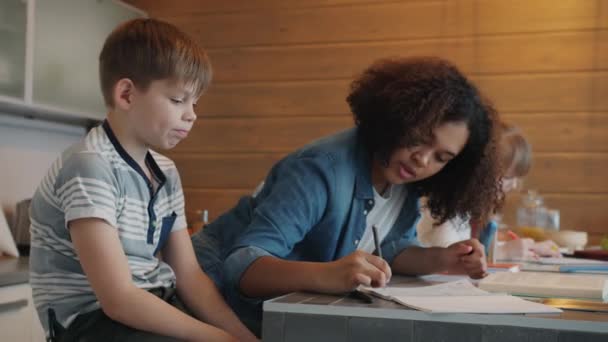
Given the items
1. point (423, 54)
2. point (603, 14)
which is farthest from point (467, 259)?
point (603, 14)

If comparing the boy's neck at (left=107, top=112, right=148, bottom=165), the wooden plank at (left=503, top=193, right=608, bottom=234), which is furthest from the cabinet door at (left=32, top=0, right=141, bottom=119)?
the wooden plank at (left=503, top=193, right=608, bottom=234)

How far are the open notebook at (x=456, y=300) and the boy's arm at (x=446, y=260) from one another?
220mm

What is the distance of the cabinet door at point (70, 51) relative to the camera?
2975 mm

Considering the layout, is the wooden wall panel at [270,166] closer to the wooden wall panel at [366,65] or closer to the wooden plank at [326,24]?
the wooden wall panel at [366,65]

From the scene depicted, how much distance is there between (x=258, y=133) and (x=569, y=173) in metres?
1.54

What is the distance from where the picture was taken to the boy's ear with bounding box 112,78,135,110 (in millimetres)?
1231

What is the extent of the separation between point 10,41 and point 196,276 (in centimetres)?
185

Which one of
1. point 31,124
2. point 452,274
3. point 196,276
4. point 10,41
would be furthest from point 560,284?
point 31,124

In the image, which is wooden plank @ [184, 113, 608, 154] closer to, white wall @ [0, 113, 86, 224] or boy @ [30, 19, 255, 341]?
white wall @ [0, 113, 86, 224]

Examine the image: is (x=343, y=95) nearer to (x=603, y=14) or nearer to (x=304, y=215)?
(x=603, y=14)

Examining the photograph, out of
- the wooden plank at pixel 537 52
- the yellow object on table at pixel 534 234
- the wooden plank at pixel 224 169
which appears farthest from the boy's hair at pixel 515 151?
the wooden plank at pixel 224 169

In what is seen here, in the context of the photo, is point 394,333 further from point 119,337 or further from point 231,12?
point 231,12

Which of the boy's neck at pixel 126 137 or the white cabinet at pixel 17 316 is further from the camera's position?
the white cabinet at pixel 17 316

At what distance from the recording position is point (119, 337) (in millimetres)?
1128
